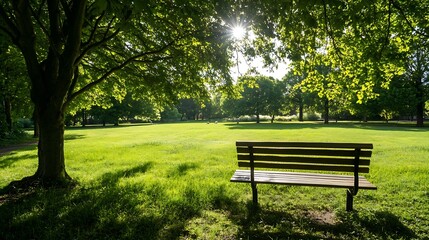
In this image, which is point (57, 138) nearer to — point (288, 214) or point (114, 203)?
point (114, 203)

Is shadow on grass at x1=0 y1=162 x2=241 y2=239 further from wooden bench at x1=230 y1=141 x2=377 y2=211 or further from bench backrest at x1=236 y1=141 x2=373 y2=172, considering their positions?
bench backrest at x1=236 y1=141 x2=373 y2=172

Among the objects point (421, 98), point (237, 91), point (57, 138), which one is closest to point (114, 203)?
point (57, 138)

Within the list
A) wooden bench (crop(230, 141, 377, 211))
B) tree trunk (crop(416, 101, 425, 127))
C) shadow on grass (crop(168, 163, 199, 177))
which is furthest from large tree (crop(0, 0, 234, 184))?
tree trunk (crop(416, 101, 425, 127))

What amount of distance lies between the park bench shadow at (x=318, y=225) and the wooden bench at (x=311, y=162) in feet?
1.64

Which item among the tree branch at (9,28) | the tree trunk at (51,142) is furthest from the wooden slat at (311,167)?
the tree branch at (9,28)

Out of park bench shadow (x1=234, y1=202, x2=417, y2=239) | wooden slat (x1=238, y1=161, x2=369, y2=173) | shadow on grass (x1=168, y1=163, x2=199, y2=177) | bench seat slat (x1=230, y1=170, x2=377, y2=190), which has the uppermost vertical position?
wooden slat (x1=238, y1=161, x2=369, y2=173)

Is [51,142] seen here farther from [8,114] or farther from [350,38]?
[8,114]

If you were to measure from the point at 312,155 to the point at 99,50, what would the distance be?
7.21 metres

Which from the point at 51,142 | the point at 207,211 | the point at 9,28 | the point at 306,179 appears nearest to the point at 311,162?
the point at 306,179

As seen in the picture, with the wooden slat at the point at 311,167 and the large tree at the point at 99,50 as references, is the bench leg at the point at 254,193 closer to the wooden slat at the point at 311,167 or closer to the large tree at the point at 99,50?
the wooden slat at the point at 311,167

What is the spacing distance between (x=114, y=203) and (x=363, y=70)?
21.6 feet

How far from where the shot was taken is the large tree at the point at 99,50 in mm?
5777

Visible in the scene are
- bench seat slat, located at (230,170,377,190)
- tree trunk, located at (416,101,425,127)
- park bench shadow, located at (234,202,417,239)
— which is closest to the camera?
park bench shadow, located at (234,202,417,239)

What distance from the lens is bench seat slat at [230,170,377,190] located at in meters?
4.57
